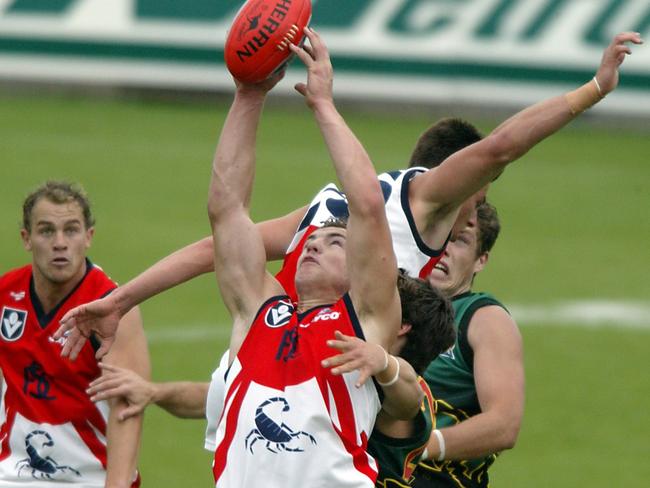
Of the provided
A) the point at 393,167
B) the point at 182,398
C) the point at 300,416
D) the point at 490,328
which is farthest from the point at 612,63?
the point at 393,167

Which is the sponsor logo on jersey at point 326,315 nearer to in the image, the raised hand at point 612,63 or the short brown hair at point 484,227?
the raised hand at point 612,63

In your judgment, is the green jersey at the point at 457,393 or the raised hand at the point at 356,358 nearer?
the raised hand at the point at 356,358

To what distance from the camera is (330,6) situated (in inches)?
896

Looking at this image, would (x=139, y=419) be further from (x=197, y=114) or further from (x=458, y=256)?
(x=197, y=114)

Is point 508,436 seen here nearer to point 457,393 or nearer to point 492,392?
point 492,392

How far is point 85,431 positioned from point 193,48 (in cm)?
1616

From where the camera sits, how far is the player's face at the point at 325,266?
584 cm

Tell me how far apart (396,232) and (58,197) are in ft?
6.12

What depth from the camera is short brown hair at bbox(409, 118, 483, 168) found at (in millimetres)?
7375


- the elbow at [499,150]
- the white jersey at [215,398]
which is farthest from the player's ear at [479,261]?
the white jersey at [215,398]

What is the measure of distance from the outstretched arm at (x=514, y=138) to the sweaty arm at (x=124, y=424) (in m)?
1.67

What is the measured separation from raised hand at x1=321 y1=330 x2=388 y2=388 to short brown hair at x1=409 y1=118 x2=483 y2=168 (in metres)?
2.17

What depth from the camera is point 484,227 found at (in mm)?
7332

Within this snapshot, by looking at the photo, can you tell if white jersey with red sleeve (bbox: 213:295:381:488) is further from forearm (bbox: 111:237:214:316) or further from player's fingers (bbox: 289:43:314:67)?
forearm (bbox: 111:237:214:316)
